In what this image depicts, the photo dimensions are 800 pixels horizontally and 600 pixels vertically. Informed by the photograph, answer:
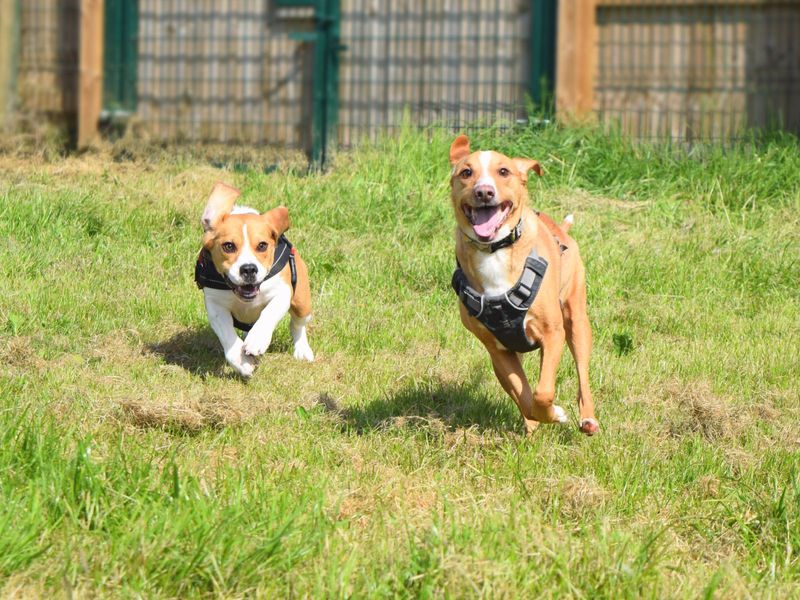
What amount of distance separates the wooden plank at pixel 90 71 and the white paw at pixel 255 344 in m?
5.72

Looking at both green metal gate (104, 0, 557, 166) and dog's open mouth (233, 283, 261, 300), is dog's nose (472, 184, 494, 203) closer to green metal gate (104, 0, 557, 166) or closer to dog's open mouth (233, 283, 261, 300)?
dog's open mouth (233, 283, 261, 300)

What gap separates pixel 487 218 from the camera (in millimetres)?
4348

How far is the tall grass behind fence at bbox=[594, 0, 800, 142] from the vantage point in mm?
9180

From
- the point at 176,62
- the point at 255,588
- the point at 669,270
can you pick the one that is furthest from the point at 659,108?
the point at 255,588

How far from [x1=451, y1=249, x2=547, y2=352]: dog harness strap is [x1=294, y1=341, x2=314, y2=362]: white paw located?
61.2 inches

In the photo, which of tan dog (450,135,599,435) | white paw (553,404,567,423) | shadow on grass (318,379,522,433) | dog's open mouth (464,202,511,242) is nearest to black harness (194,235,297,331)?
shadow on grass (318,379,522,433)

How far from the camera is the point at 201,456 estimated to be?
3.89 m

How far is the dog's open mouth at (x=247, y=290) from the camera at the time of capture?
17.5 feet

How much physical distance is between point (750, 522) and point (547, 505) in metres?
0.65

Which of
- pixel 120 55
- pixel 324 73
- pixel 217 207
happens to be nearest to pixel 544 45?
pixel 324 73

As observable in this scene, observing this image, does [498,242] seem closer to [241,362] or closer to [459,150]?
[459,150]

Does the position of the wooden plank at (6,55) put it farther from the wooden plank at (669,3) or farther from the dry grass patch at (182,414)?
the dry grass patch at (182,414)

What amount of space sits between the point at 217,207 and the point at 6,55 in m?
6.18

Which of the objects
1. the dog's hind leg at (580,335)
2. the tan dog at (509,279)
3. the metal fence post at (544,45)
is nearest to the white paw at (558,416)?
the tan dog at (509,279)
